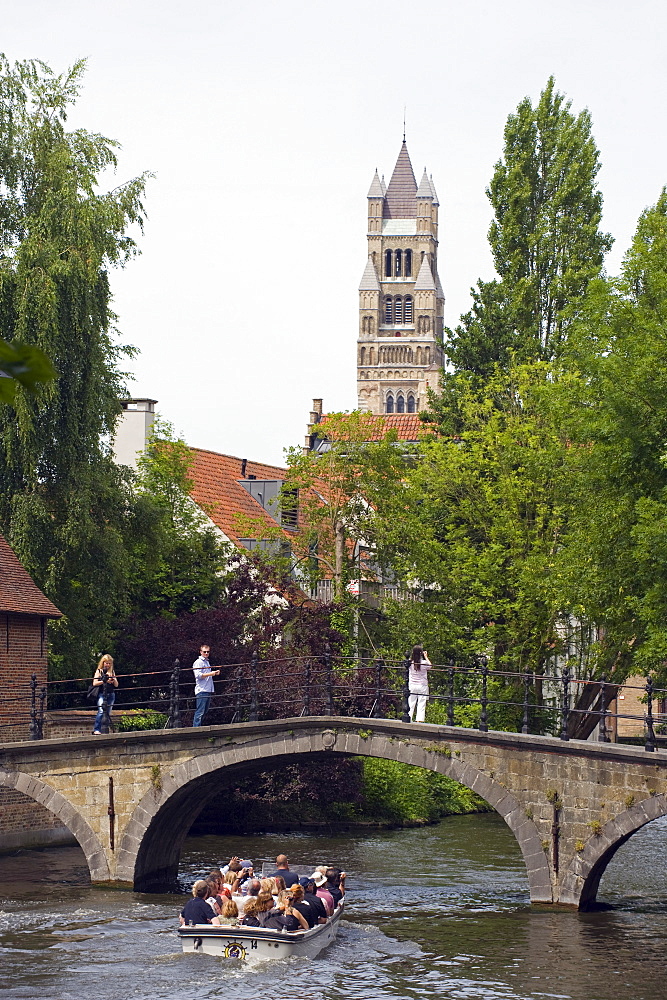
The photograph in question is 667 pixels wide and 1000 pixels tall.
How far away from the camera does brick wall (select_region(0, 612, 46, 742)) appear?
26889 mm

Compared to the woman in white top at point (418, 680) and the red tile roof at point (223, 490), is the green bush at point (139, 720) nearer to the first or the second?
the woman in white top at point (418, 680)

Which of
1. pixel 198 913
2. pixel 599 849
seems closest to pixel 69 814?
pixel 198 913

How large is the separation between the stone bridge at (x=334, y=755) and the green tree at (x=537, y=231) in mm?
17342

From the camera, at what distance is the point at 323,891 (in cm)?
1950

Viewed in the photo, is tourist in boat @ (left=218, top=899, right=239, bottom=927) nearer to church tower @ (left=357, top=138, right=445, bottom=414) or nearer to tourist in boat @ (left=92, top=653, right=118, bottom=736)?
tourist in boat @ (left=92, top=653, right=118, bottom=736)

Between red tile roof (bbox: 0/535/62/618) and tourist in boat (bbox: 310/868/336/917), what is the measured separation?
9.03m

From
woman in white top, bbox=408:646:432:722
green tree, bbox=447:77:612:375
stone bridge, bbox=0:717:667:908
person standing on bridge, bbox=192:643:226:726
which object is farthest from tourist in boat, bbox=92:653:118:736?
green tree, bbox=447:77:612:375

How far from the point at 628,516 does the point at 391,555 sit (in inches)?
553

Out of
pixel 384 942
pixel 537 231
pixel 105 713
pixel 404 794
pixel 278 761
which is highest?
pixel 537 231

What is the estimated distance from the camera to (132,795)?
2298 centimetres

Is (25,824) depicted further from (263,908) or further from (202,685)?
(263,908)

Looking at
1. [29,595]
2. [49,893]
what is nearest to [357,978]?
[49,893]

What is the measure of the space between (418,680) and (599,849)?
4598 mm

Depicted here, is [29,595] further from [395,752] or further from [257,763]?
[395,752]
